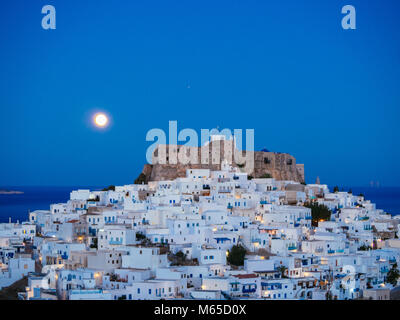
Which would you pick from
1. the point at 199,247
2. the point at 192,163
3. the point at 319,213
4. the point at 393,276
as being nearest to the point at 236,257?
the point at 199,247

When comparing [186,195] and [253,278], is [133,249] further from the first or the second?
[186,195]

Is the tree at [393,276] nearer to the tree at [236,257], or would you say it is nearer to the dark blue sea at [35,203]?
the tree at [236,257]

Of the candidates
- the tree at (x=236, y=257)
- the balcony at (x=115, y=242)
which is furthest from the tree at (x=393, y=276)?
the balcony at (x=115, y=242)

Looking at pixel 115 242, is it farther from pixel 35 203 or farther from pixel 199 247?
pixel 35 203

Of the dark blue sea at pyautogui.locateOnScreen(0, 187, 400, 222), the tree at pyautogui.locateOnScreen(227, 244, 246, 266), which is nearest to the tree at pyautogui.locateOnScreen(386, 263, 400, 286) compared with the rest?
the tree at pyautogui.locateOnScreen(227, 244, 246, 266)

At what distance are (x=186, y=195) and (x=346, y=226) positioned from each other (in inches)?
212

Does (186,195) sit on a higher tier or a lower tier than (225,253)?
higher

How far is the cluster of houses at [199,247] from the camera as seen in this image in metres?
15.2

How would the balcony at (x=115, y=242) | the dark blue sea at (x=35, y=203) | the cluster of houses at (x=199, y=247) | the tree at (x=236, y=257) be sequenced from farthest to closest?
the dark blue sea at (x=35, y=203)
the balcony at (x=115, y=242)
the tree at (x=236, y=257)
the cluster of houses at (x=199, y=247)

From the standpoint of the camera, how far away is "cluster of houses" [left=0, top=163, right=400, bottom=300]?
15234 millimetres

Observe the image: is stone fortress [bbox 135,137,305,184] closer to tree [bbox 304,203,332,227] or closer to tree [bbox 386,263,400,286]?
tree [bbox 304,203,332,227]

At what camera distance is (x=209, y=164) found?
95.6ft

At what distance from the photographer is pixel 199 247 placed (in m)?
17.4
